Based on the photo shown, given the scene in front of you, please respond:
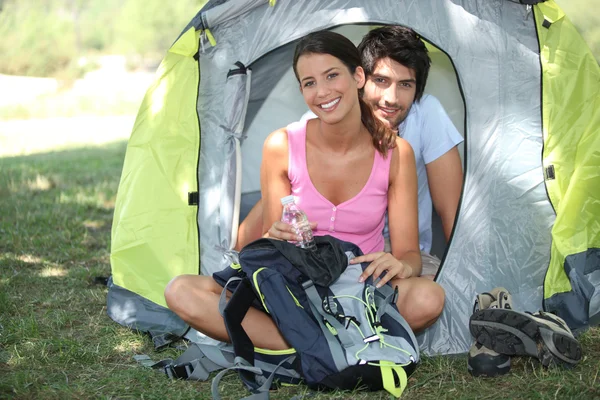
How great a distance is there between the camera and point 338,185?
2.61 metres

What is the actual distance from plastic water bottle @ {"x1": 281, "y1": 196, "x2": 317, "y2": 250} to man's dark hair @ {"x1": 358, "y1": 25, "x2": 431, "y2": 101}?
815 mm

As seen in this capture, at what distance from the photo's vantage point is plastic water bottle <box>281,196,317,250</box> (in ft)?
7.78

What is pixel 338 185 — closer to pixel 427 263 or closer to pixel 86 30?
pixel 427 263

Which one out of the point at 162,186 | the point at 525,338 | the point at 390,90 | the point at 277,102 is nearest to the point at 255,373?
the point at 525,338

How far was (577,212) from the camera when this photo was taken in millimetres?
2605

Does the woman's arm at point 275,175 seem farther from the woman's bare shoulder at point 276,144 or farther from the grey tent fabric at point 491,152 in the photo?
the grey tent fabric at point 491,152

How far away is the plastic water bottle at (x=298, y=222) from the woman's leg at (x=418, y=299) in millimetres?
325

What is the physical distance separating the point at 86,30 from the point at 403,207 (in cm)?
2438

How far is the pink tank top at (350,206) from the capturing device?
101 inches

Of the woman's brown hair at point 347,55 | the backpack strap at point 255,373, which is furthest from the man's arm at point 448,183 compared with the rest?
the backpack strap at point 255,373

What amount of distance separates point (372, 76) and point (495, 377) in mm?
1296

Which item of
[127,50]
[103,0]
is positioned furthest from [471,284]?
[103,0]

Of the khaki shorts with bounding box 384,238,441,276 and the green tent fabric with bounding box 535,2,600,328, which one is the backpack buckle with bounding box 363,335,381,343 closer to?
the khaki shorts with bounding box 384,238,441,276

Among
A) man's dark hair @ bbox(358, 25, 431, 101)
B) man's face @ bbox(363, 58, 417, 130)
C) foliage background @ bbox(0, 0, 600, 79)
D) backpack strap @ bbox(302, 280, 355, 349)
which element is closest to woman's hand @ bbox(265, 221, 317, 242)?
backpack strap @ bbox(302, 280, 355, 349)
